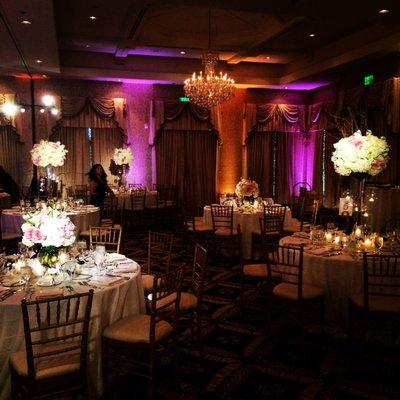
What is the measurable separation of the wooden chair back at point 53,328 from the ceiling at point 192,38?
13.8 ft

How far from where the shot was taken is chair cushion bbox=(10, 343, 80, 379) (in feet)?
9.69

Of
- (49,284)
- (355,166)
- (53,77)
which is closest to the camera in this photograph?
(49,284)

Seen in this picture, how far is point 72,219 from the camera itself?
7.48m

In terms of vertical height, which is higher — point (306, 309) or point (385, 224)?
point (385, 224)

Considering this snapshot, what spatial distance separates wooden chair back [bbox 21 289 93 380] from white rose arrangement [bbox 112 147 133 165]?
8161mm

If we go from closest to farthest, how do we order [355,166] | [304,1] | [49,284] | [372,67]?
1. [49,284]
2. [355,166]
3. [304,1]
4. [372,67]

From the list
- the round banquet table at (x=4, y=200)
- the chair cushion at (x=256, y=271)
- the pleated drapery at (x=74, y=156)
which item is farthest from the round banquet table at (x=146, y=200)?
the chair cushion at (x=256, y=271)

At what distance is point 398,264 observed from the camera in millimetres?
4477

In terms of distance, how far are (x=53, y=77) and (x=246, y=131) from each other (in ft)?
17.1

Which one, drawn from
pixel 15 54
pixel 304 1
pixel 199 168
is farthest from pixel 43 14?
pixel 199 168

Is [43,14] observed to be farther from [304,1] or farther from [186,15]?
[304,1]

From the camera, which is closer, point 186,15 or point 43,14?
point 43,14

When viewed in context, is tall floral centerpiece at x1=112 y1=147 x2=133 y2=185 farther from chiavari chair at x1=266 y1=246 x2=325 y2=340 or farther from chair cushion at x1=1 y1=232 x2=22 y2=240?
chiavari chair at x1=266 y1=246 x2=325 y2=340

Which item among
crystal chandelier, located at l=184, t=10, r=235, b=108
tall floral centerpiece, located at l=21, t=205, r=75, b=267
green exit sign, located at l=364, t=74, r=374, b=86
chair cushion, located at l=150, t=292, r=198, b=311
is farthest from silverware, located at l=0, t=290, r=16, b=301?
green exit sign, located at l=364, t=74, r=374, b=86
